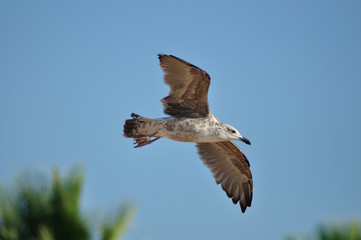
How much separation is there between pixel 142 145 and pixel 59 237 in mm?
6820

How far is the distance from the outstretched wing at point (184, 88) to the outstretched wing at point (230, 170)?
1.90 m

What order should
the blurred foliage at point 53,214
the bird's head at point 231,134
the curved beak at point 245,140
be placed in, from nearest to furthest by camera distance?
1. the blurred foliage at point 53,214
2. the bird's head at point 231,134
3. the curved beak at point 245,140

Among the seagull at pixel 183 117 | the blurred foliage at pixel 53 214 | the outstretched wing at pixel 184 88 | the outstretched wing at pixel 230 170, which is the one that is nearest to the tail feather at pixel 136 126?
the seagull at pixel 183 117

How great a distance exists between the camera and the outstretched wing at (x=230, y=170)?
13.7 meters

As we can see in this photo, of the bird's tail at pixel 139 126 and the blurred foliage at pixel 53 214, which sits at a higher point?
the bird's tail at pixel 139 126

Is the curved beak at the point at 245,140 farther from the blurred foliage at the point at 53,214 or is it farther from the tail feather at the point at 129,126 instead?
the blurred foliage at the point at 53,214

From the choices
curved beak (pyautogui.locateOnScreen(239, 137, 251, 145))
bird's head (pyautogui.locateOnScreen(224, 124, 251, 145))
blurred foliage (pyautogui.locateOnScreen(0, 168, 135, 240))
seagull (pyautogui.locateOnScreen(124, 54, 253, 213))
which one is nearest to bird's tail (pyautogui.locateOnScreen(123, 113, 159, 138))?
seagull (pyautogui.locateOnScreen(124, 54, 253, 213))

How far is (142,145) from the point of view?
A: 39.2ft

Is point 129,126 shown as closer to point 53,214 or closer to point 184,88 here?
point 184,88

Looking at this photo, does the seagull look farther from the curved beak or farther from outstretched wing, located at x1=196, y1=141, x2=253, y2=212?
outstretched wing, located at x1=196, y1=141, x2=253, y2=212

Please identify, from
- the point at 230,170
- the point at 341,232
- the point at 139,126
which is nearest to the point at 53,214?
the point at 341,232

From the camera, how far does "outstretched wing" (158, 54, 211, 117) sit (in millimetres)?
11383

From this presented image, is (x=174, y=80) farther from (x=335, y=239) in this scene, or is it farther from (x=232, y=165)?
(x=335, y=239)

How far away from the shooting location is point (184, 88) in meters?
11.8
